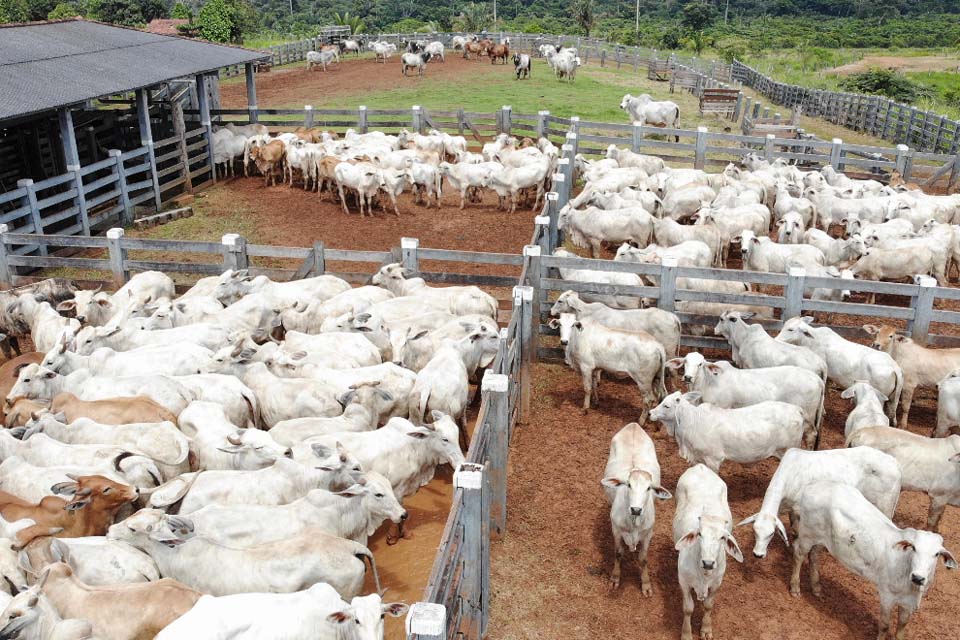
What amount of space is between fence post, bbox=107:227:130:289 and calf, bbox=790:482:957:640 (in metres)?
9.70

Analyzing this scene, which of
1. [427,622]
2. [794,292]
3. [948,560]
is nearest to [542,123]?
[794,292]

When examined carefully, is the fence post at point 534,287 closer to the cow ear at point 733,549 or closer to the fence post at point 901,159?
the cow ear at point 733,549

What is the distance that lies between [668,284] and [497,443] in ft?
13.4

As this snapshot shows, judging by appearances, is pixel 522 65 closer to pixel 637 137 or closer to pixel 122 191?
pixel 637 137

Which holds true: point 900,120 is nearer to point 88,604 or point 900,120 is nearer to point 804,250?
point 804,250

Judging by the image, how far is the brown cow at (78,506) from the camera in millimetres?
6562

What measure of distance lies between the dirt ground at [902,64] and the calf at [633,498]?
46.5 m

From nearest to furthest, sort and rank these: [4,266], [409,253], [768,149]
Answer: [409,253]
[4,266]
[768,149]

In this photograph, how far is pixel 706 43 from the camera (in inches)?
2221

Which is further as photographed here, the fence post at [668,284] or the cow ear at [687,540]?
the fence post at [668,284]

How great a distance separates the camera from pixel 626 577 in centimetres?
751

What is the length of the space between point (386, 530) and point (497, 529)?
108 centimetres

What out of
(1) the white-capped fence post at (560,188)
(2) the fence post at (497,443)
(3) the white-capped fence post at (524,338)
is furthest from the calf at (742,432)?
(1) the white-capped fence post at (560,188)

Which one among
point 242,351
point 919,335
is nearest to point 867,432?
point 919,335
